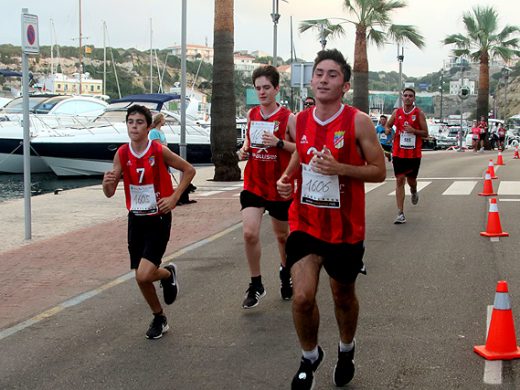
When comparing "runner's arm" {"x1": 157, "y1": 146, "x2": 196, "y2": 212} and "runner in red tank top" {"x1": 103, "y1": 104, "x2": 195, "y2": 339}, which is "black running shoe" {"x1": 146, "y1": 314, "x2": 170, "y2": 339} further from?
"runner's arm" {"x1": 157, "y1": 146, "x2": 196, "y2": 212}

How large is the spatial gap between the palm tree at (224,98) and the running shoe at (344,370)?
16.0 m

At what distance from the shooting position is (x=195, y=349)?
5.66 metres

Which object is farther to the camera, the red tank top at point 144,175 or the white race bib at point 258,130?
the white race bib at point 258,130

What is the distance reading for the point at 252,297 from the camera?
6863mm

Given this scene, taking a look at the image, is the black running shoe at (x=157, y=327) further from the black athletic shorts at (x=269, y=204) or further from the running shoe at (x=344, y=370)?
the running shoe at (x=344, y=370)

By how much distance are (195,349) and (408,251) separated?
4518mm

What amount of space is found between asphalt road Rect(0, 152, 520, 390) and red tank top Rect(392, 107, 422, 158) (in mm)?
2388

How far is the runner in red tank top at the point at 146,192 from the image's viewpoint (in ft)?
19.5

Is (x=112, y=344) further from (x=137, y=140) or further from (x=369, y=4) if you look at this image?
(x=369, y=4)

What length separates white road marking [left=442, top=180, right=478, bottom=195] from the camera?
16531 millimetres

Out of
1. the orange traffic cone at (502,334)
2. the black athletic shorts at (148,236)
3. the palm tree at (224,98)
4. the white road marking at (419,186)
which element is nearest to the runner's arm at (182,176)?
the black athletic shorts at (148,236)

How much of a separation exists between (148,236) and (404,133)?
6.70 m

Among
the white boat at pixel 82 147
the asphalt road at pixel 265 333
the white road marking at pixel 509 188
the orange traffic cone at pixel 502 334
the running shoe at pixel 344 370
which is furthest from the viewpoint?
the white boat at pixel 82 147

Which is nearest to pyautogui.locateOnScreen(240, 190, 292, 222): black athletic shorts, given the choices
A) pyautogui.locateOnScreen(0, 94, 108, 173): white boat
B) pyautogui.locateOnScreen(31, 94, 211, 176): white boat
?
pyautogui.locateOnScreen(31, 94, 211, 176): white boat
